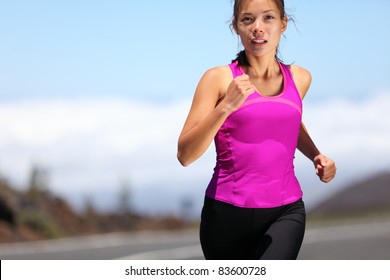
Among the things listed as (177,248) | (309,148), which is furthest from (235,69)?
(177,248)

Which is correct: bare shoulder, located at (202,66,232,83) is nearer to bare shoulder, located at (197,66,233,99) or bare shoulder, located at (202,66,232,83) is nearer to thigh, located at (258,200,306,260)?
bare shoulder, located at (197,66,233,99)

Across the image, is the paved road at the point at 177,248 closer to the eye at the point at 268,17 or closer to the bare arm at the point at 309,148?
the bare arm at the point at 309,148

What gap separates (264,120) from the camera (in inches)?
158

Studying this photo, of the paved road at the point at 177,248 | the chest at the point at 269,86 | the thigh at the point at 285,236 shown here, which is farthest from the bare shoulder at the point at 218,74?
the paved road at the point at 177,248

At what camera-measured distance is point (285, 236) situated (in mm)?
4152

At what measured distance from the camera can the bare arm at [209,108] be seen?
151 inches

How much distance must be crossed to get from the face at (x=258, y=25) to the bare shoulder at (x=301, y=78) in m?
0.28

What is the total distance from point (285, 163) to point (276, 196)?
158mm

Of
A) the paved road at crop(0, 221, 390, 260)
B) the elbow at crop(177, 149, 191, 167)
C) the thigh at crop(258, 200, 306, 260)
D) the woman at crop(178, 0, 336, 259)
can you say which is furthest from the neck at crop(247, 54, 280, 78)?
the paved road at crop(0, 221, 390, 260)

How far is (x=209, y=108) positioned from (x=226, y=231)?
61 centimetres
